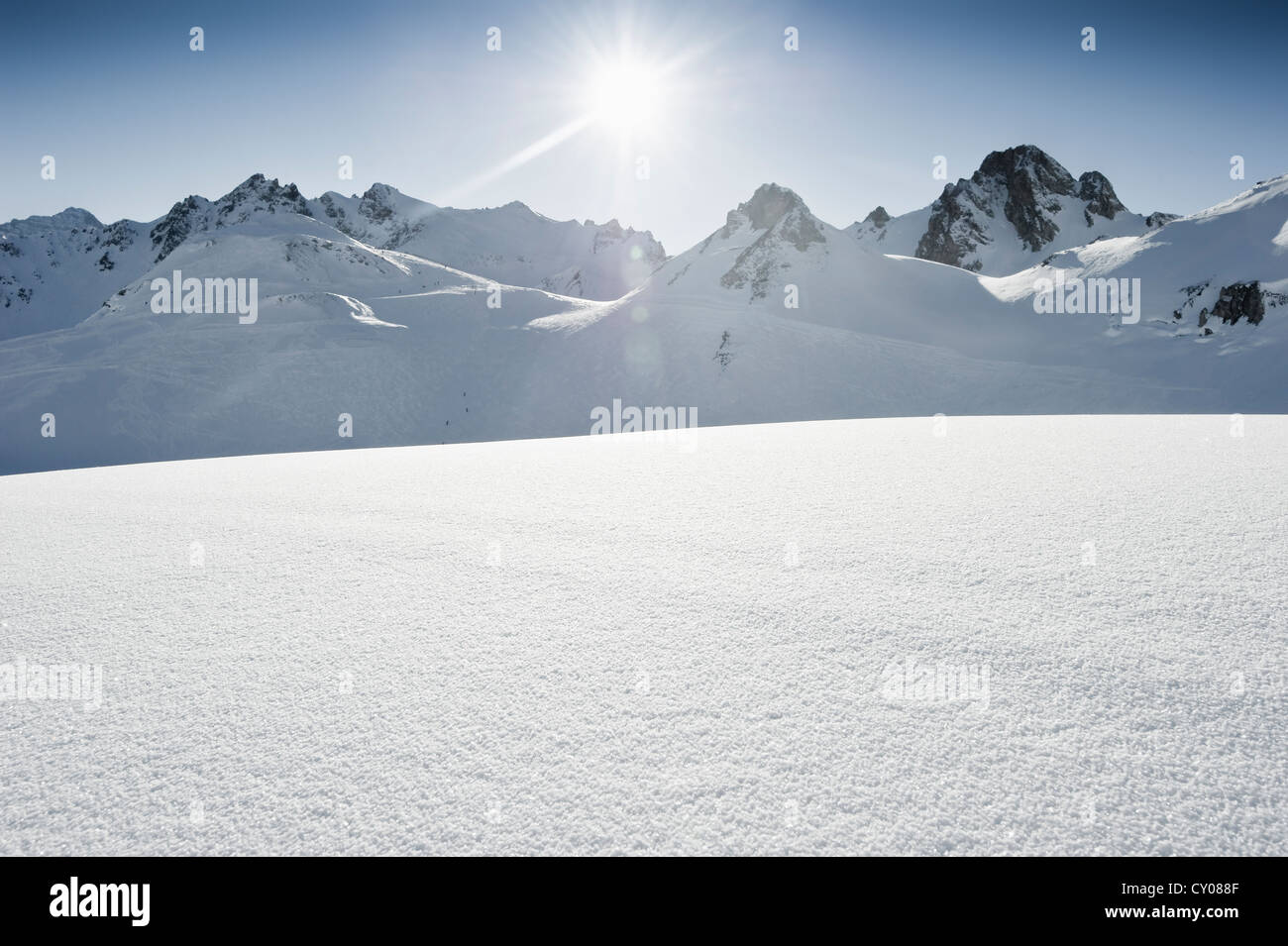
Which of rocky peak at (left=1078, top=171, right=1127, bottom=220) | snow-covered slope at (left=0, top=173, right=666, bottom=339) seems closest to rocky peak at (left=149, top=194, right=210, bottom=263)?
snow-covered slope at (left=0, top=173, right=666, bottom=339)

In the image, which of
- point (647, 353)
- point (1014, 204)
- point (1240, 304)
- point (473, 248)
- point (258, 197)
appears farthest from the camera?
point (473, 248)

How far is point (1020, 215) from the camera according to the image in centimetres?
11725

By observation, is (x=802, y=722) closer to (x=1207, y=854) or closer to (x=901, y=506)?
(x=1207, y=854)

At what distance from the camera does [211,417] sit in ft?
112

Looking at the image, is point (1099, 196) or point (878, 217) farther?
point (878, 217)

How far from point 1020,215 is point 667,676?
468ft

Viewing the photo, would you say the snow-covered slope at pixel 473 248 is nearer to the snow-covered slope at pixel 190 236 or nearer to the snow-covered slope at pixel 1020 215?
the snow-covered slope at pixel 190 236

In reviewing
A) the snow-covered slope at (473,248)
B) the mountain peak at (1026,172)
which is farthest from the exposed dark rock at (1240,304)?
the snow-covered slope at (473,248)

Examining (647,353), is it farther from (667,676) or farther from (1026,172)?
(1026,172)

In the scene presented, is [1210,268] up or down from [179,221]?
down

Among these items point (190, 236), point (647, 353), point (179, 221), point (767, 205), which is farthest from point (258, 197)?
point (647, 353)

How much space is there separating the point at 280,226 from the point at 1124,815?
320 feet

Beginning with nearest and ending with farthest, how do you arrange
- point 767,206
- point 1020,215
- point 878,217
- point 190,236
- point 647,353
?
point 647,353 → point 767,206 → point 190,236 → point 1020,215 → point 878,217

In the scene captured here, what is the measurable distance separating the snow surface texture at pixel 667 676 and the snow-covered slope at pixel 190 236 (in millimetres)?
129768
